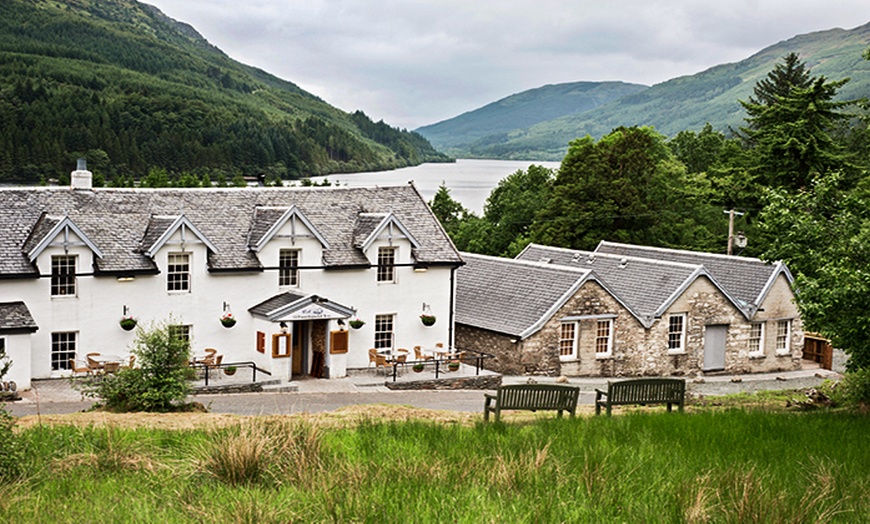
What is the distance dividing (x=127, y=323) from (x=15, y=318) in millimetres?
3514

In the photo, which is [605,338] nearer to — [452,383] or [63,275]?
[452,383]

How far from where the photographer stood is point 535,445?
498 inches

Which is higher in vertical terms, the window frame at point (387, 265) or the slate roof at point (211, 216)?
the slate roof at point (211, 216)

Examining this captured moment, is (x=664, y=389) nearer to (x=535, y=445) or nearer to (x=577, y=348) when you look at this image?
(x=535, y=445)

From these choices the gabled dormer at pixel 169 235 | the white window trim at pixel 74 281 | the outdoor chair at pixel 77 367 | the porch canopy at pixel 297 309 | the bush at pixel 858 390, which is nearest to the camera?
the bush at pixel 858 390

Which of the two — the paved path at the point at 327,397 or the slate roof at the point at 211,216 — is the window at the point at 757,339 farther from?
the slate roof at the point at 211,216

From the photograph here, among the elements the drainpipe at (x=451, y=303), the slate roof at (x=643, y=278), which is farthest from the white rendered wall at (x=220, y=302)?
the slate roof at (x=643, y=278)

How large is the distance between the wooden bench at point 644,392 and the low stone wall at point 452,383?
1444 centimetres

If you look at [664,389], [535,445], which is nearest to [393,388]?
[664,389]

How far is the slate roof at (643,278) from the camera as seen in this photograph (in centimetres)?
4003

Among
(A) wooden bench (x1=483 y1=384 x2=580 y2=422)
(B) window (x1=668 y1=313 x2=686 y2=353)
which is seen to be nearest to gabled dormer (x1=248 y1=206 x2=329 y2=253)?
(B) window (x1=668 y1=313 x2=686 y2=353)

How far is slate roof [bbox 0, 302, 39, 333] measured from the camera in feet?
94.3

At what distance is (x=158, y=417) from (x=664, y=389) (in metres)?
9.61

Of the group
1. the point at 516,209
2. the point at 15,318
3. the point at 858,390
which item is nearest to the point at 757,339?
the point at 858,390
